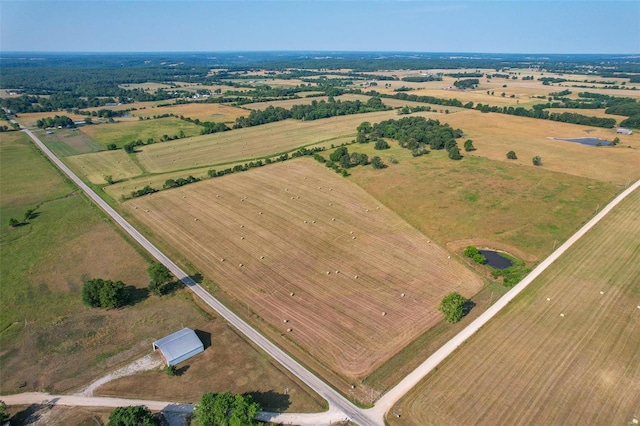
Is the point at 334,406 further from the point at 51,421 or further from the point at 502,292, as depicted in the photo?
the point at 502,292

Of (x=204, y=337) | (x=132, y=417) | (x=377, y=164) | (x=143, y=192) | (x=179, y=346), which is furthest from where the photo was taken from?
(x=377, y=164)

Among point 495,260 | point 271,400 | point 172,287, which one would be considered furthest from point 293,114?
point 271,400

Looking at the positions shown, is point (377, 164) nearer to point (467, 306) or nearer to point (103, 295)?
point (467, 306)

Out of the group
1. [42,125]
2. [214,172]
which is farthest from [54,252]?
[42,125]

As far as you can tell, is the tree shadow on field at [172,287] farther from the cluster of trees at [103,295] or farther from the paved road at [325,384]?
the cluster of trees at [103,295]

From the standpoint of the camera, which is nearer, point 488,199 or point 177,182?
point 488,199

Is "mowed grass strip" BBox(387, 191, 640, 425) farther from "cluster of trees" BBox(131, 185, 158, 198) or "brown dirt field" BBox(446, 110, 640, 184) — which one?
"cluster of trees" BBox(131, 185, 158, 198)

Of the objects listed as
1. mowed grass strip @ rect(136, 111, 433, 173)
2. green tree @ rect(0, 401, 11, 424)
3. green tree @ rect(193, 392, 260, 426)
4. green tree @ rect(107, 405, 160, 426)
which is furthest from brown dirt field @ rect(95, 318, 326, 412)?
mowed grass strip @ rect(136, 111, 433, 173)
